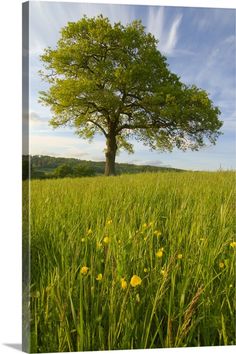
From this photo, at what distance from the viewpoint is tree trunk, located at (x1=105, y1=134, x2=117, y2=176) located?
366cm

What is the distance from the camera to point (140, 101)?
3982 mm

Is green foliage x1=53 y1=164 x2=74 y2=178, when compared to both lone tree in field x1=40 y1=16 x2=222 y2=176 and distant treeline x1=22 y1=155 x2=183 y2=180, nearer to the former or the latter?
distant treeline x1=22 y1=155 x2=183 y2=180

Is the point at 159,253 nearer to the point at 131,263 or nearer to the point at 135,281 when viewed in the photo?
the point at 131,263

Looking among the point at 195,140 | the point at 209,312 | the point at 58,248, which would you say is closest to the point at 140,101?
the point at 195,140

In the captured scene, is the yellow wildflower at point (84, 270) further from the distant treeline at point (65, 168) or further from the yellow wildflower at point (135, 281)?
the distant treeline at point (65, 168)

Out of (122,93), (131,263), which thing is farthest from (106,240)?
(122,93)

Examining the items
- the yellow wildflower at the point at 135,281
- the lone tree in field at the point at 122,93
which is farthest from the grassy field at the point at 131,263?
the lone tree in field at the point at 122,93

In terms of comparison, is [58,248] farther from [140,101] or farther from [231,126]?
[231,126]

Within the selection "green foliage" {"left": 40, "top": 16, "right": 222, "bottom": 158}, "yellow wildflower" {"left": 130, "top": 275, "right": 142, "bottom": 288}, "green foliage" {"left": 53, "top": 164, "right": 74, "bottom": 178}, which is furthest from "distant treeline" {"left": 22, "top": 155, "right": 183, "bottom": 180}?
"yellow wildflower" {"left": 130, "top": 275, "right": 142, "bottom": 288}

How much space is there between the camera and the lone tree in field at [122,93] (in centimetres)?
366

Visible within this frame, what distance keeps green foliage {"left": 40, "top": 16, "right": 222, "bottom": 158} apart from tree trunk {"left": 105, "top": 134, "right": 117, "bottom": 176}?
0.02 metres

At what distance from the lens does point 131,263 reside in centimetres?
330

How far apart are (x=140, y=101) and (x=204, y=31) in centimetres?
64

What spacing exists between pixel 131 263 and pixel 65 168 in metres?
0.75
